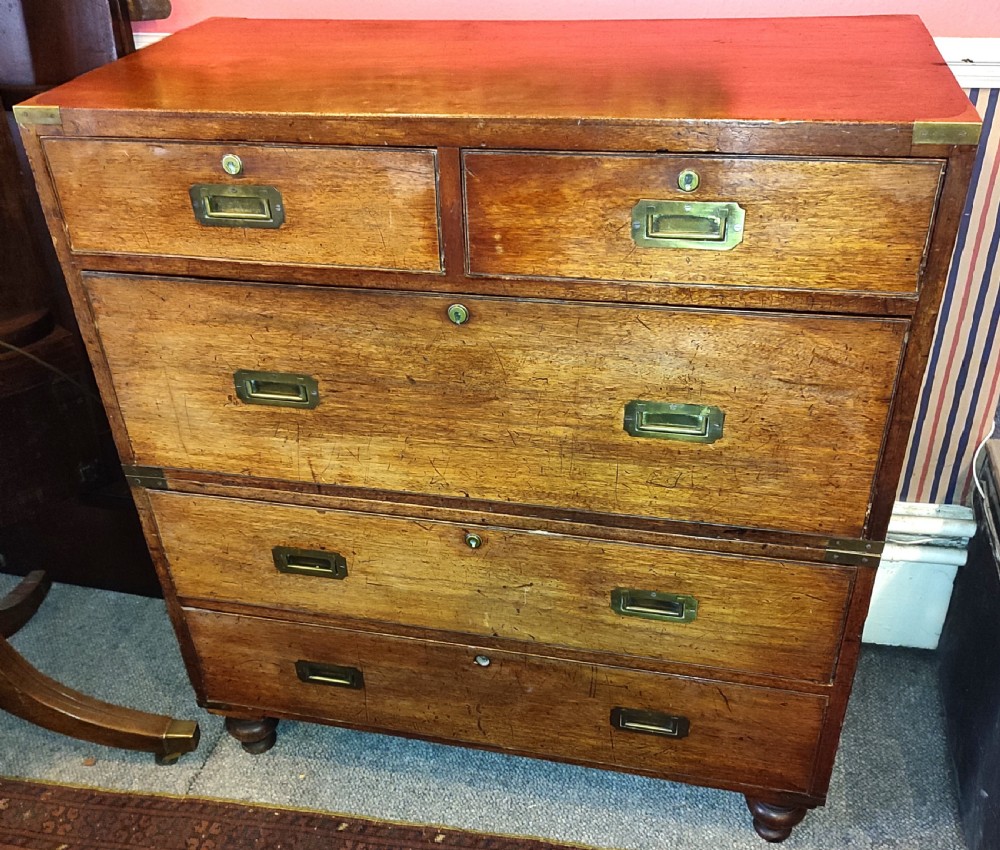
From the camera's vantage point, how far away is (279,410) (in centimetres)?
117

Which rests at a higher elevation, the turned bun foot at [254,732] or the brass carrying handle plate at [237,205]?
the brass carrying handle plate at [237,205]

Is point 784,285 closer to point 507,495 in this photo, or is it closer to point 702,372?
point 702,372

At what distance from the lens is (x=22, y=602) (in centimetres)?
184

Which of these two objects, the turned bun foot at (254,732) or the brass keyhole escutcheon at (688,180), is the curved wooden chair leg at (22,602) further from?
the brass keyhole escutcheon at (688,180)

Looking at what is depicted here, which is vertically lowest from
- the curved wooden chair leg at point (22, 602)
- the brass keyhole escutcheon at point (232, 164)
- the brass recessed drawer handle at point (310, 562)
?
the curved wooden chair leg at point (22, 602)

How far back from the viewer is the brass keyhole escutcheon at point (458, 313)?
3.41 ft

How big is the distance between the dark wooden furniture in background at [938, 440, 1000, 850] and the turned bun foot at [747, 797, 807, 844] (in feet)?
0.84

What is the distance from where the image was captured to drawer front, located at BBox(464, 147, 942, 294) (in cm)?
88

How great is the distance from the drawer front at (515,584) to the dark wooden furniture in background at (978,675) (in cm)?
35

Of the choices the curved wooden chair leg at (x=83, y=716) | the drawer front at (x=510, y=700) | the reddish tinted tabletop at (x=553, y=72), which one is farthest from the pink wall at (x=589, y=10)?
the curved wooden chair leg at (x=83, y=716)

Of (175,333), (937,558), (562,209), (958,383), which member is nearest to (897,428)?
(562,209)

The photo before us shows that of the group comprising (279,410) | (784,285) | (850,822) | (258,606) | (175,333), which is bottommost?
(850,822)

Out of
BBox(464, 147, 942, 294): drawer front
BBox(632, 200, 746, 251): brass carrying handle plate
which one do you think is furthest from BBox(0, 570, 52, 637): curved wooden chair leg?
BBox(632, 200, 746, 251): brass carrying handle plate

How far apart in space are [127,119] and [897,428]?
914 millimetres
